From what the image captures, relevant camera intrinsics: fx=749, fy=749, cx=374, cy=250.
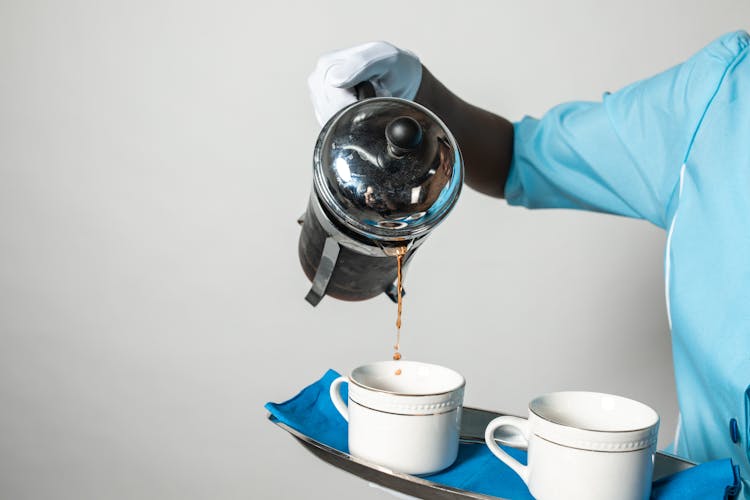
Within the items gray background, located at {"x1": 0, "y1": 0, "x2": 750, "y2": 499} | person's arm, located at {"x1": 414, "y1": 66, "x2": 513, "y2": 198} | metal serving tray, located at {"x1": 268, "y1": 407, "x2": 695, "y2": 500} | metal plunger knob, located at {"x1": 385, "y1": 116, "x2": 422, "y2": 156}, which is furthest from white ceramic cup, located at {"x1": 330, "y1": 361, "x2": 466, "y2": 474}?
gray background, located at {"x1": 0, "y1": 0, "x2": 750, "y2": 499}

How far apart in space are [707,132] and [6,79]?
3.09ft

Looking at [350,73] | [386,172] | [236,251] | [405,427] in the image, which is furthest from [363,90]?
[236,251]

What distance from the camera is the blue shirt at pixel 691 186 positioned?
0.57m

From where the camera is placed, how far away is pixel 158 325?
110cm

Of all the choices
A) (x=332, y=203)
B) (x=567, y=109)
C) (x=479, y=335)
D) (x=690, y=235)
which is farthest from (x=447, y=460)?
(x=479, y=335)

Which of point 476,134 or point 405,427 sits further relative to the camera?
point 476,134

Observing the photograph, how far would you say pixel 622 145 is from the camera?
74cm

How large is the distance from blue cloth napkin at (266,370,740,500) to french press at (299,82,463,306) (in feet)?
0.44

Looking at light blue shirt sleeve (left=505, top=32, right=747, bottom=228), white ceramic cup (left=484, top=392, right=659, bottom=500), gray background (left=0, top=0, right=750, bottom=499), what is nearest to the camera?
white ceramic cup (left=484, top=392, right=659, bottom=500)

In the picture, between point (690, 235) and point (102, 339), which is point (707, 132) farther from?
point (102, 339)

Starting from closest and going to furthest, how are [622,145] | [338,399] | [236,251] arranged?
[338,399]
[622,145]
[236,251]

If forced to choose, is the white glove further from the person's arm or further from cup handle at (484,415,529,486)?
cup handle at (484,415,529,486)

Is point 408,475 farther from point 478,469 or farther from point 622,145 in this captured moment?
point 622,145

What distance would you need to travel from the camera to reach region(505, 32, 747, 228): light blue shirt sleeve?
0.67m
